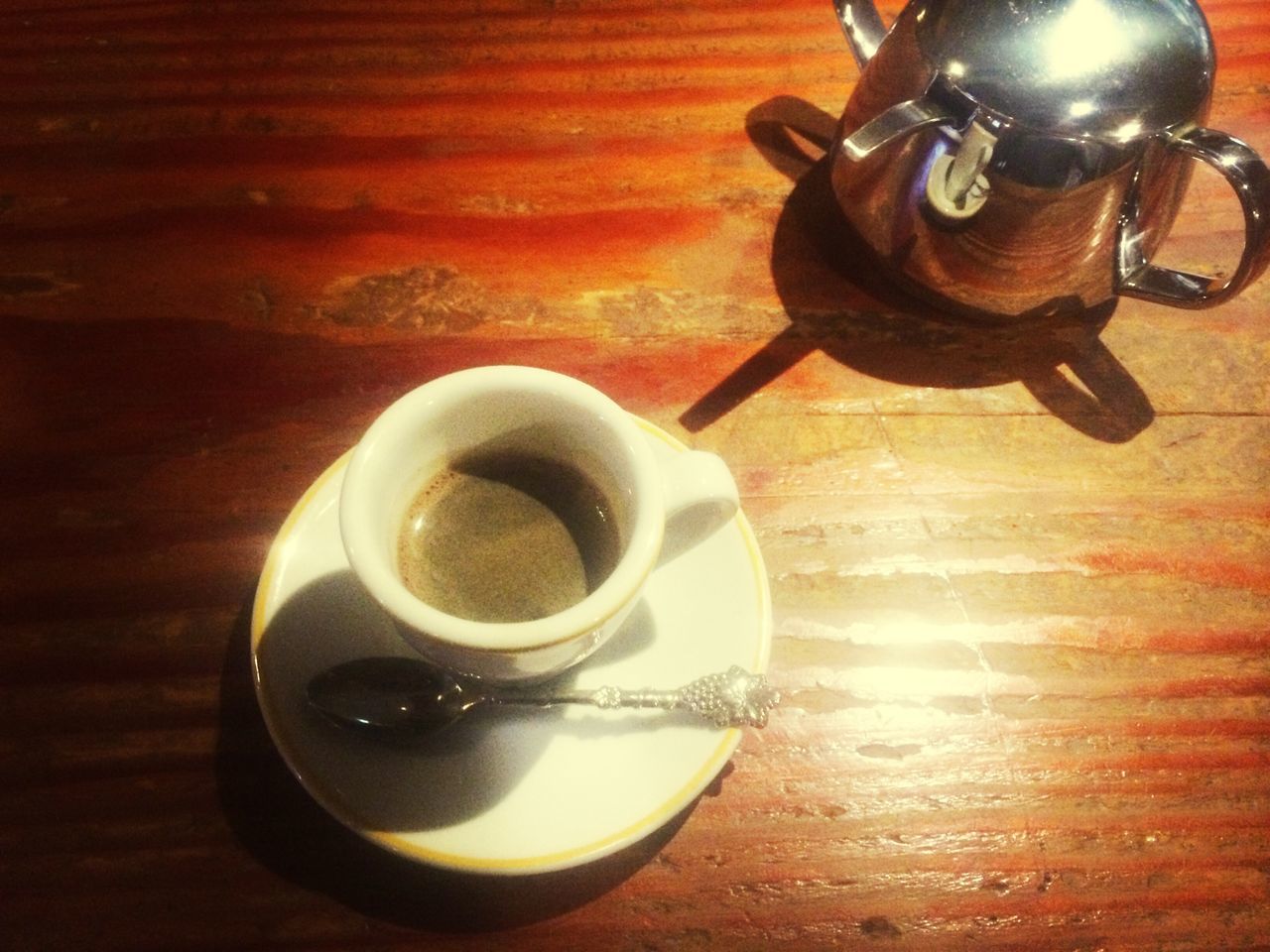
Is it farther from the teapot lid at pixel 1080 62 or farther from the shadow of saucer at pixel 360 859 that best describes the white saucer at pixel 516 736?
the teapot lid at pixel 1080 62

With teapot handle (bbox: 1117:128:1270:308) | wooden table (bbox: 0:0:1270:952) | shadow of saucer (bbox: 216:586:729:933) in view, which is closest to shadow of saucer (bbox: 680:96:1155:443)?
wooden table (bbox: 0:0:1270:952)

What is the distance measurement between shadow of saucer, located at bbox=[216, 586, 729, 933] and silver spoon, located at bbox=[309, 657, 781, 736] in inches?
1.2

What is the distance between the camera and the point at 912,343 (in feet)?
2.87

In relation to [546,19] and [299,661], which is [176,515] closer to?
[299,661]

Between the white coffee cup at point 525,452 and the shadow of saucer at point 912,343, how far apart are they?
0.76ft

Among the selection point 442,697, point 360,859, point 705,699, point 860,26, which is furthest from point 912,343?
point 360,859

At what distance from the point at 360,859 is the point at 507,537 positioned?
0.27m

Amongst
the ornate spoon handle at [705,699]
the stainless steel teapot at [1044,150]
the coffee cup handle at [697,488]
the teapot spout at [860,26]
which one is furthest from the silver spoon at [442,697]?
the teapot spout at [860,26]

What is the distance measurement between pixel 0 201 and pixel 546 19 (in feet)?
2.18

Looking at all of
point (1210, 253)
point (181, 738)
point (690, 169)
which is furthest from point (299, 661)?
point (1210, 253)

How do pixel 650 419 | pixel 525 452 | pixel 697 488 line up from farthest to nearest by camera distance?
pixel 650 419, pixel 525 452, pixel 697 488

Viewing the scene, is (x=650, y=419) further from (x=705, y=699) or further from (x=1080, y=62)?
(x=1080, y=62)

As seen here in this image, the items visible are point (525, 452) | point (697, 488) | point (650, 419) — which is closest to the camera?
point (697, 488)

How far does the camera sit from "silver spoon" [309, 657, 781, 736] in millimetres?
598
